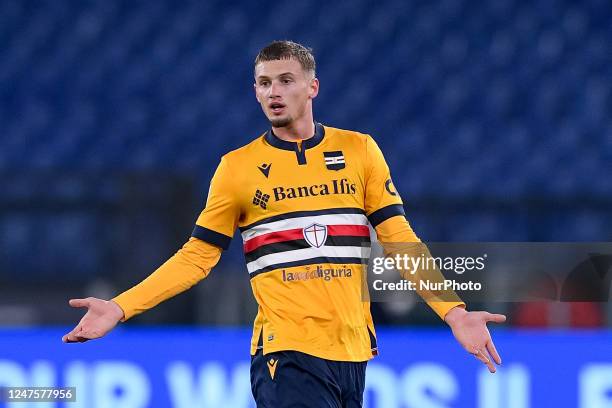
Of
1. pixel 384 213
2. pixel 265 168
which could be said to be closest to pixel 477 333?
pixel 384 213

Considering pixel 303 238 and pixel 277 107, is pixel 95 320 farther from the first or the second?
pixel 277 107

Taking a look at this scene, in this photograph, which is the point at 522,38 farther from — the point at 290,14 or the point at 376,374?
the point at 376,374

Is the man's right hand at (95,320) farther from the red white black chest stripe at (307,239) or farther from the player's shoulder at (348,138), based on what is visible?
the player's shoulder at (348,138)

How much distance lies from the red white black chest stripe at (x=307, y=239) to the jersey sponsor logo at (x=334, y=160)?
0.36 ft

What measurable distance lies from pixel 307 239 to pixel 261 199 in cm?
15

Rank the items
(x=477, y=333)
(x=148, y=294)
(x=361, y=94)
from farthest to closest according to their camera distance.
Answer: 1. (x=361, y=94)
2. (x=148, y=294)
3. (x=477, y=333)

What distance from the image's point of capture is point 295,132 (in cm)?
293

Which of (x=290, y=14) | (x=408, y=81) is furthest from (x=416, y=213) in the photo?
(x=290, y=14)

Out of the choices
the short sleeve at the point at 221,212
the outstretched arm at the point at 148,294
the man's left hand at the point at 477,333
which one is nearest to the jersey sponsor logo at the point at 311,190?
the short sleeve at the point at 221,212

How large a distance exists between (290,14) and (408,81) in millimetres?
706

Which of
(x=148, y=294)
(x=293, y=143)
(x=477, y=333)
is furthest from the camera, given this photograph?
(x=293, y=143)

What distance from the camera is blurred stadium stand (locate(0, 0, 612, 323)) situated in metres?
5.50

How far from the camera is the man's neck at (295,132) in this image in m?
2.93

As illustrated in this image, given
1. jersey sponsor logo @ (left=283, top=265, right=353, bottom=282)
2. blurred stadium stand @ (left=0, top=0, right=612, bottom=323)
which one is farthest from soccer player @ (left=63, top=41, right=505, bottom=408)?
blurred stadium stand @ (left=0, top=0, right=612, bottom=323)
